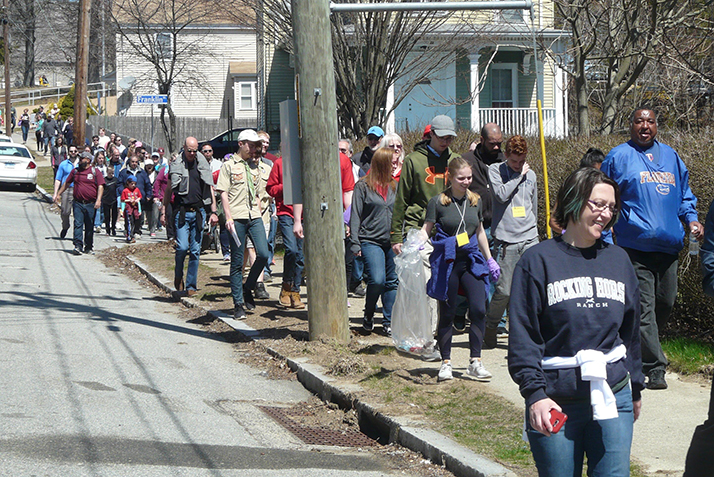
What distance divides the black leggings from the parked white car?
26.3 metres

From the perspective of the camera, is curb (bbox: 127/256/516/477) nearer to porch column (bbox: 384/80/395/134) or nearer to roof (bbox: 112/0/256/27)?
porch column (bbox: 384/80/395/134)

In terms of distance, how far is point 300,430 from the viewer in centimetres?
652

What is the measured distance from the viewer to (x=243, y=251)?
10.3 m

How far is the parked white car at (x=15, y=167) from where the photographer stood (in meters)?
30.4

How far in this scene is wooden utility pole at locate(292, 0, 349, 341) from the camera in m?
8.27

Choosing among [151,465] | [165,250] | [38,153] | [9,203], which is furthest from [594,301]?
[38,153]

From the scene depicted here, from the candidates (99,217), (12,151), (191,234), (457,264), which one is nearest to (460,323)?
(457,264)

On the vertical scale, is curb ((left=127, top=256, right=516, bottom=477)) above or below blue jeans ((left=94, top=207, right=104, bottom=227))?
below

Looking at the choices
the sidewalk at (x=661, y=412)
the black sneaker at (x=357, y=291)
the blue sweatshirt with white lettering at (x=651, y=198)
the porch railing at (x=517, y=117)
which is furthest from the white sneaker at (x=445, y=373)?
the porch railing at (x=517, y=117)

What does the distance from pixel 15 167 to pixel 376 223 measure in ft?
80.9

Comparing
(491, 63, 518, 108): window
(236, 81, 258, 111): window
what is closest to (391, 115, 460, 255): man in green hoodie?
(491, 63, 518, 108): window

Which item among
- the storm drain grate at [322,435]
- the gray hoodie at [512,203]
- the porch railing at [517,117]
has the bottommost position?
the storm drain grate at [322,435]

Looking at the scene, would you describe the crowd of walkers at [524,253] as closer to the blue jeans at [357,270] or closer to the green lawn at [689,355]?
the blue jeans at [357,270]

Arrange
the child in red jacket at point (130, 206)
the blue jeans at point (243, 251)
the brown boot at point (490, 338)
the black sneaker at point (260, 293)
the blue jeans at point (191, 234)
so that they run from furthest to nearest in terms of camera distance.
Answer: the child in red jacket at point (130, 206) → the blue jeans at point (191, 234) → the black sneaker at point (260, 293) → the blue jeans at point (243, 251) → the brown boot at point (490, 338)
